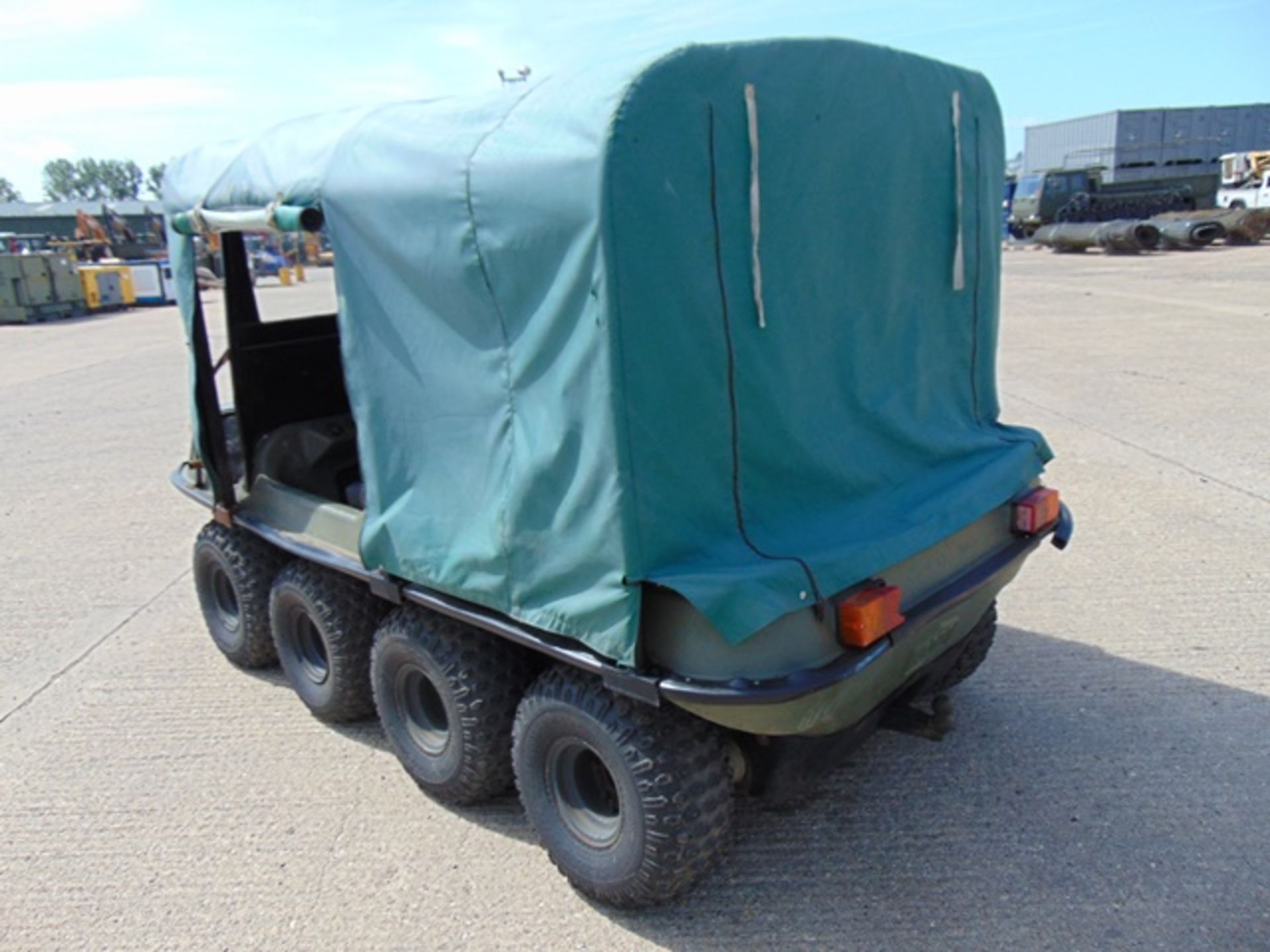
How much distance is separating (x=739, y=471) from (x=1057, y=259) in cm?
2951

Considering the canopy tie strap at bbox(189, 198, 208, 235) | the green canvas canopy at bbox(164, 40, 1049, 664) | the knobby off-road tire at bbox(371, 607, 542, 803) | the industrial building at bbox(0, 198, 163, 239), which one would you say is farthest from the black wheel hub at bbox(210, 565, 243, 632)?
the industrial building at bbox(0, 198, 163, 239)

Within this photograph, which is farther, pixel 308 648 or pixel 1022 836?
pixel 308 648

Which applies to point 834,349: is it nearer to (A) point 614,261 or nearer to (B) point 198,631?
(A) point 614,261

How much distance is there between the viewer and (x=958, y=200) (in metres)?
3.41

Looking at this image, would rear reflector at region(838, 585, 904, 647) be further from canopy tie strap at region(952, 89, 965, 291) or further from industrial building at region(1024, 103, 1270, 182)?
industrial building at region(1024, 103, 1270, 182)

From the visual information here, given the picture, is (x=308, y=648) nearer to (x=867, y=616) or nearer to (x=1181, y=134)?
(x=867, y=616)

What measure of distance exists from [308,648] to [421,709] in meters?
0.90

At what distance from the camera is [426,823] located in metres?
3.51

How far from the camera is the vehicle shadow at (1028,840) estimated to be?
2871 millimetres

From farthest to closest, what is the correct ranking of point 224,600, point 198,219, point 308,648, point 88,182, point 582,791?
point 88,182, point 224,600, point 308,648, point 198,219, point 582,791

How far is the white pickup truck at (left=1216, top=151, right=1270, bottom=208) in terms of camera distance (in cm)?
2945

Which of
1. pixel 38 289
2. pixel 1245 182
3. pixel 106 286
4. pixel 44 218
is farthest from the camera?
pixel 44 218

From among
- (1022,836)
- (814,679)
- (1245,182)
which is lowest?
(1022,836)

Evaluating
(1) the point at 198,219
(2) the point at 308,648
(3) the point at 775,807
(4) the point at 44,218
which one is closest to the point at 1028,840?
(3) the point at 775,807
